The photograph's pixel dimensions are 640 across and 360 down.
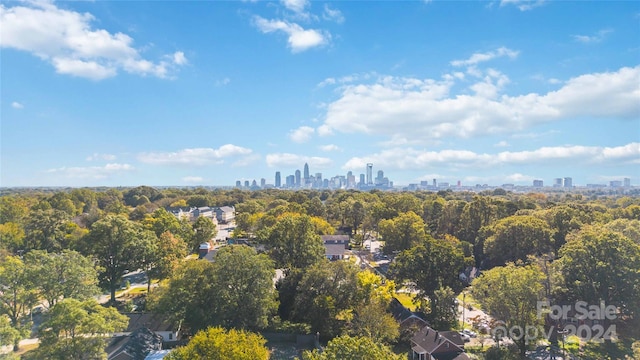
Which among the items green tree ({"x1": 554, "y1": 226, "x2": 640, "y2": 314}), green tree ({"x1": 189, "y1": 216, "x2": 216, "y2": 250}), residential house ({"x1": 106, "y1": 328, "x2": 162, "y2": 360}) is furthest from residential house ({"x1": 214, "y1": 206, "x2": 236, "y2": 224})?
green tree ({"x1": 554, "y1": 226, "x2": 640, "y2": 314})

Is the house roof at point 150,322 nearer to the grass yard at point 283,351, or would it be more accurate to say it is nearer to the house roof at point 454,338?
the grass yard at point 283,351

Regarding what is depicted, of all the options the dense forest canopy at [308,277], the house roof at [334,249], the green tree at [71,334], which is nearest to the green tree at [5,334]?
the dense forest canopy at [308,277]

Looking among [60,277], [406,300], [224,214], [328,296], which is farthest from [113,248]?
[224,214]

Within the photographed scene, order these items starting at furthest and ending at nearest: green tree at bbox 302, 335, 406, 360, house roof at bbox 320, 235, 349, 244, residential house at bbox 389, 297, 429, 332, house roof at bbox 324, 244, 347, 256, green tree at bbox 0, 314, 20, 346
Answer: house roof at bbox 320, 235, 349, 244 < house roof at bbox 324, 244, 347, 256 < residential house at bbox 389, 297, 429, 332 < green tree at bbox 0, 314, 20, 346 < green tree at bbox 302, 335, 406, 360

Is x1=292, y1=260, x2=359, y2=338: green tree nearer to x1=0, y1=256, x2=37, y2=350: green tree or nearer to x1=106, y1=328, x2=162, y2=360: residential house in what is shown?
x1=106, y1=328, x2=162, y2=360: residential house

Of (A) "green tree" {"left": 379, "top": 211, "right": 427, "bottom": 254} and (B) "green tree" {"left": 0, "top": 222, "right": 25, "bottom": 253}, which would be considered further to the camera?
(A) "green tree" {"left": 379, "top": 211, "right": 427, "bottom": 254}
